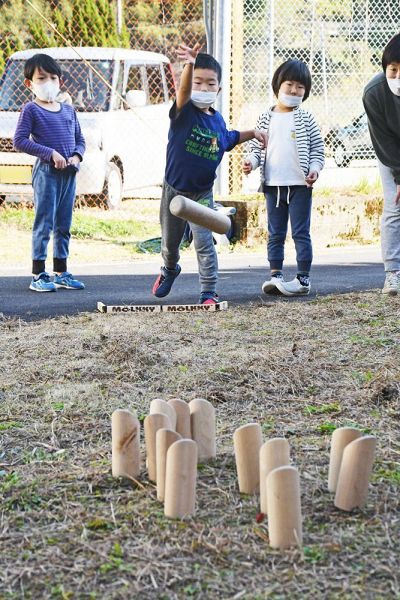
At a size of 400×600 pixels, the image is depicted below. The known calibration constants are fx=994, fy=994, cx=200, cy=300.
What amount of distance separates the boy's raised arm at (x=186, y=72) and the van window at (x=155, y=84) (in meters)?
8.27

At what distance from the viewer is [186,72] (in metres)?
6.14

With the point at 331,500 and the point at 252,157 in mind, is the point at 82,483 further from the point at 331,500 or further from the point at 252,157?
the point at 252,157

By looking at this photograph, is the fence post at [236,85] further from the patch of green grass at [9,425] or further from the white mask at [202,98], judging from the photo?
the patch of green grass at [9,425]

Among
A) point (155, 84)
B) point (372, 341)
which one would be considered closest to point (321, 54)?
point (155, 84)

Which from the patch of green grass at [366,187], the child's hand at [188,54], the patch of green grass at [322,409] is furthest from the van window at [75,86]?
the patch of green grass at [322,409]

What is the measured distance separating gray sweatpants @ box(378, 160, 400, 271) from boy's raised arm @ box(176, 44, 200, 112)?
151cm

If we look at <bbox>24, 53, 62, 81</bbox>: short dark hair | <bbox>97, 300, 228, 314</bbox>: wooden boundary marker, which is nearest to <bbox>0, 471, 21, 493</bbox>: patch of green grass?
<bbox>97, 300, 228, 314</bbox>: wooden boundary marker

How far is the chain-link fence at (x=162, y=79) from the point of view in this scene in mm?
12469

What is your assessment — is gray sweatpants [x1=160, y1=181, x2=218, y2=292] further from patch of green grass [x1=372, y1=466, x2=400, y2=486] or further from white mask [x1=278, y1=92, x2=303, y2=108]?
patch of green grass [x1=372, y1=466, x2=400, y2=486]

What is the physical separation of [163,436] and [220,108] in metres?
9.62

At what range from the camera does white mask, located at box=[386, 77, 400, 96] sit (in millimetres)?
6538

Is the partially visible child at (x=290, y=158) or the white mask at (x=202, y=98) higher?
the white mask at (x=202, y=98)

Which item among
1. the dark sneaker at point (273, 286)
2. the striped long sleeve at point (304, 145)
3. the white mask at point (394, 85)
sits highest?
the white mask at point (394, 85)

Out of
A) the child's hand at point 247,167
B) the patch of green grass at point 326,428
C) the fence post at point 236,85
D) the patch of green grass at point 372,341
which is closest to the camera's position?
the patch of green grass at point 326,428
